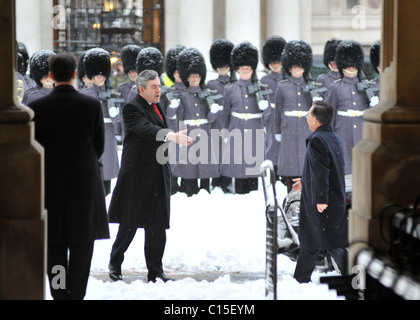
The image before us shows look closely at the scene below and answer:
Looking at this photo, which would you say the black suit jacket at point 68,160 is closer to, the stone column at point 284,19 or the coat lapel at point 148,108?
the coat lapel at point 148,108

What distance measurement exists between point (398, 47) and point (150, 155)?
81.3 inches

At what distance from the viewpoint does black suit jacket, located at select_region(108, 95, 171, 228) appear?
7.13 m

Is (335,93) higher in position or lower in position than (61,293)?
higher

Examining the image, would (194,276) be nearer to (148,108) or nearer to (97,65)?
(148,108)

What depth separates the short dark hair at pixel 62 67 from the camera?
5.91 meters

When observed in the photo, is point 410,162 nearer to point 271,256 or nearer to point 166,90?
point 271,256

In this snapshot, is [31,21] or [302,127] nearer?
[302,127]

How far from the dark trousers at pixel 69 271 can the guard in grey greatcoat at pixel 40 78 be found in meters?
5.04

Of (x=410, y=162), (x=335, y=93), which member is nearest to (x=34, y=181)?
(x=410, y=162)

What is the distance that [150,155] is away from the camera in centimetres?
720

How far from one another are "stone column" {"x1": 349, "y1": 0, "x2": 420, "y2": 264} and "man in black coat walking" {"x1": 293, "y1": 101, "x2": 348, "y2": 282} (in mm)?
Answer: 905

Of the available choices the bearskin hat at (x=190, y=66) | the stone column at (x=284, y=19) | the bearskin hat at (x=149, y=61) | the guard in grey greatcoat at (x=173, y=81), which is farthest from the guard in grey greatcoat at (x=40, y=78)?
the stone column at (x=284, y=19)
